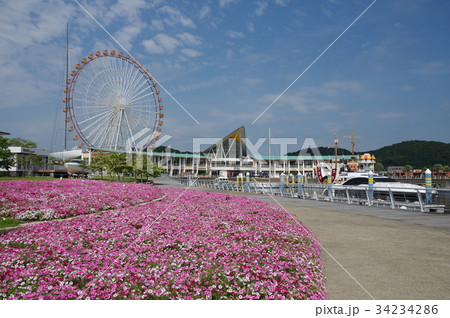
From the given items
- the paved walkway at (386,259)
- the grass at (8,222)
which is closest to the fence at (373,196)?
the paved walkway at (386,259)

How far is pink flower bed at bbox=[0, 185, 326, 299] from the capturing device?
4586 millimetres

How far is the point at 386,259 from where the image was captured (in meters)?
6.58

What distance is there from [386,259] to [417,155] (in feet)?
562

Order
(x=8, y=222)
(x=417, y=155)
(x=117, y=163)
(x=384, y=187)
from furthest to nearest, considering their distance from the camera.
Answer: (x=417, y=155)
(x=117, y=163)
(x=384, y=187)
(x=8, y=222)

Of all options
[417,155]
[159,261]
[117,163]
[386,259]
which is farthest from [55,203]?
[417,155]

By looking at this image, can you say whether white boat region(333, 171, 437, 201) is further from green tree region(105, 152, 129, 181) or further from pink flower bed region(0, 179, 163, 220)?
green tree region(105, 152, 129, 181)

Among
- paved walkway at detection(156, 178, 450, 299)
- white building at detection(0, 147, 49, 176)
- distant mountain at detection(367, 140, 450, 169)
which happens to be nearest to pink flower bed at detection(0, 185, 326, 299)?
paved walkway at detection(156, 178, 450, 299)

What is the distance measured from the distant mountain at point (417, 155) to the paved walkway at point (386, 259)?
15328 centimetres

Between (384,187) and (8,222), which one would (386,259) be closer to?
(8,222)

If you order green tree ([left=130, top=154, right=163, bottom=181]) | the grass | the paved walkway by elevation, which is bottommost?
the paved walkway

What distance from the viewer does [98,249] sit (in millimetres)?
6645

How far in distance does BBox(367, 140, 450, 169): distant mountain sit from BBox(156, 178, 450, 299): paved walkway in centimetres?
15328
